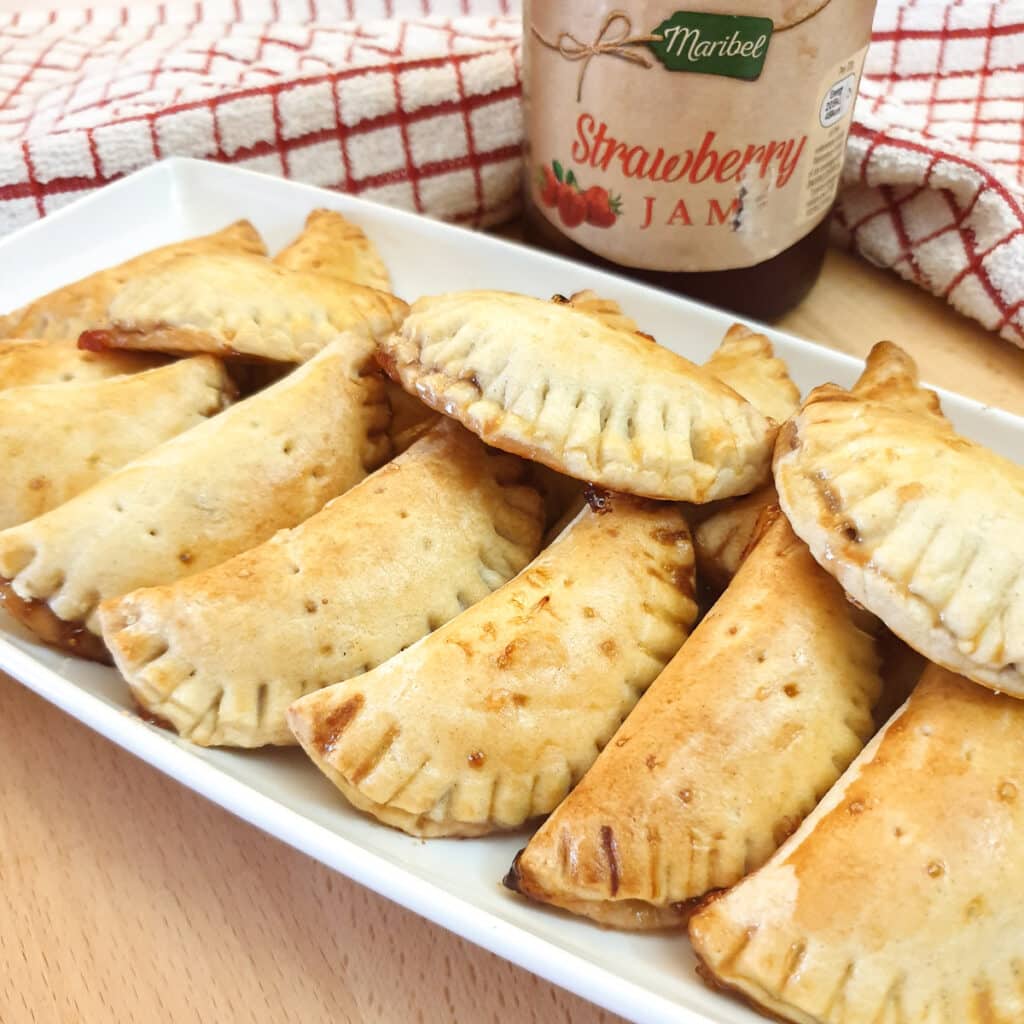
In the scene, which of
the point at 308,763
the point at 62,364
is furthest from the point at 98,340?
the point at 308,763

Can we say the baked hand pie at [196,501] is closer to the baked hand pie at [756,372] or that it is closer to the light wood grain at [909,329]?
the baked hand pie at [756,372]

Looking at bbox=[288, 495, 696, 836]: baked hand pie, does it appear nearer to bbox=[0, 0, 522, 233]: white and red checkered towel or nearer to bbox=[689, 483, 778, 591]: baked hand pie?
bbox=[689, 483, 778, 591]: baked hand pie

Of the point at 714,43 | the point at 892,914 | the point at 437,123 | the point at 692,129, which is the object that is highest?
the point at 714,43

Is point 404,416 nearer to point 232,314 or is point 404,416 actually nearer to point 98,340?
point 232,314

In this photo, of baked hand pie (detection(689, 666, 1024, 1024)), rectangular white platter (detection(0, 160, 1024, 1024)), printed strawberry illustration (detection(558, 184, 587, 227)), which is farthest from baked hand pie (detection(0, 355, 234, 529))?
baked hand pie (detection(689, 666, 1024, 1024))

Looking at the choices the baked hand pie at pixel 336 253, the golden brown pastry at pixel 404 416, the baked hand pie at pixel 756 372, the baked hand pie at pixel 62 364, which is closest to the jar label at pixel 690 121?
the baked hand pie at pixel 756 372
